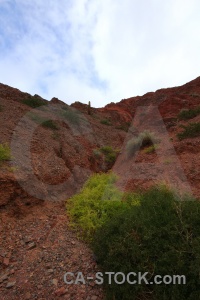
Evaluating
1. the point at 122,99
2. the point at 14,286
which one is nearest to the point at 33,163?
the point at 14,286

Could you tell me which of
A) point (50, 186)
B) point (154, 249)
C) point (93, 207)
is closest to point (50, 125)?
point (50, 186)

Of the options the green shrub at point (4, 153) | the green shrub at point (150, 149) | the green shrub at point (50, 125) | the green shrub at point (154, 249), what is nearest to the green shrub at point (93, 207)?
the green shrub at point (154, 249)

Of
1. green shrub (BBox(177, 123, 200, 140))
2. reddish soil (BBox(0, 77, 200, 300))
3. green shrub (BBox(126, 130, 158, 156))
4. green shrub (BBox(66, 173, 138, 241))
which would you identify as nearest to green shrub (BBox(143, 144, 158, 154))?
reddish soil (BBox(0, 77, 200, 300))

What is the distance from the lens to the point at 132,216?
3.73m

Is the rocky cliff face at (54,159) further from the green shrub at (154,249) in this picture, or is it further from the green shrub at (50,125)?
the green shrub at (154,249)

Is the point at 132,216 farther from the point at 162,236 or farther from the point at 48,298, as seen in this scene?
the point at 48,298

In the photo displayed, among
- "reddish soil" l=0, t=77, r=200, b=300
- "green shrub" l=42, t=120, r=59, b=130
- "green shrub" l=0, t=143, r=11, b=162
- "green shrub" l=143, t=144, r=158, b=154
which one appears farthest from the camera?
"green shrub" l=42, t=120, r=59, b=130

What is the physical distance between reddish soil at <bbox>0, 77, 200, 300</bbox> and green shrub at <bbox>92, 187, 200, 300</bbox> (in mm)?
455

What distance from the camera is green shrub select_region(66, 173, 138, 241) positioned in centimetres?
443

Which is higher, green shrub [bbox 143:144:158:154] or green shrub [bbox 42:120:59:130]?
green shrub [bbox 42:120:59:130]

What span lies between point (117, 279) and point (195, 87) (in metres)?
25.3

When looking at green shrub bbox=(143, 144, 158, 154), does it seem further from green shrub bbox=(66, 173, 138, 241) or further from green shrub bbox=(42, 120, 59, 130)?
green shrub bbox=(42, 120, 59, 130)

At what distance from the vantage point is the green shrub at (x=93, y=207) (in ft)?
14.5

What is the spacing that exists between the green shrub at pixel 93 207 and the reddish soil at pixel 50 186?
211 millimetres
